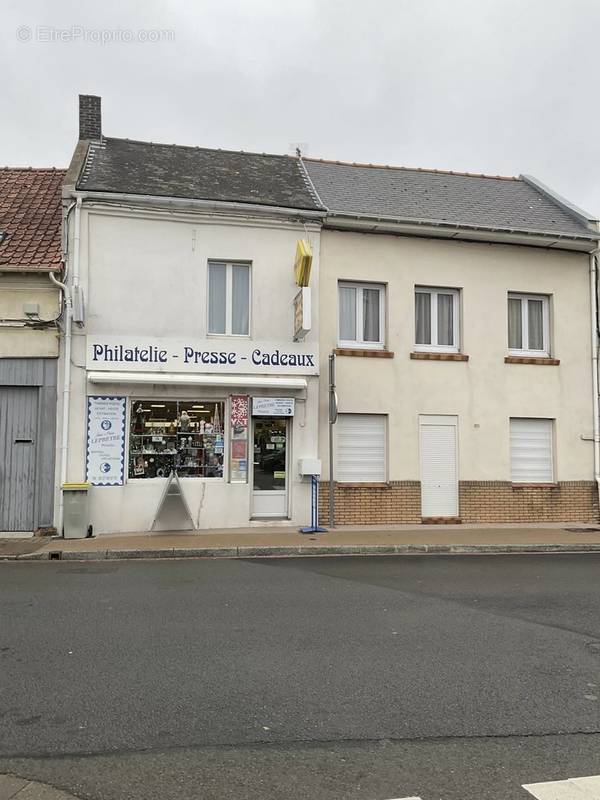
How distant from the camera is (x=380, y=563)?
9914 mm

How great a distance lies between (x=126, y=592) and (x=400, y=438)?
722 centimetres

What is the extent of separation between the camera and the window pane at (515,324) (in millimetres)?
14406

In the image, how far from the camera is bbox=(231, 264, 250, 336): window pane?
13102 mm

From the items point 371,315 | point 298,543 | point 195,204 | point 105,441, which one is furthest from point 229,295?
point 298,543

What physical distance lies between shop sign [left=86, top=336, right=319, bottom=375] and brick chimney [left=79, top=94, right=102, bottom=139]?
5.80m

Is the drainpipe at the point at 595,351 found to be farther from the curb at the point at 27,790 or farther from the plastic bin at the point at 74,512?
the curb at the point at 27,790

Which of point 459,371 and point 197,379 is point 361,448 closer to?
point 459,371

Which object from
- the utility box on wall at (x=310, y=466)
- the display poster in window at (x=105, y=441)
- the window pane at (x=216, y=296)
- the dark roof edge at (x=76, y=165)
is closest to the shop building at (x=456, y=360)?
the utility box on wall at (x=310, y=466)

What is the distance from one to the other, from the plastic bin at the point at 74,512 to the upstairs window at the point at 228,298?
12.9 feet

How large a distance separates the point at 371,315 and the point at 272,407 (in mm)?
2963

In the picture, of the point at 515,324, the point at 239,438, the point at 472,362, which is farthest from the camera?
the point at 515,324

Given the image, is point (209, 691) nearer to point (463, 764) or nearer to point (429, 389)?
point (463, 764)

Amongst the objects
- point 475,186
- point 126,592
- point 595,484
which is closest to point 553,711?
point 126,592

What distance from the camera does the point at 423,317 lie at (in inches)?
553
